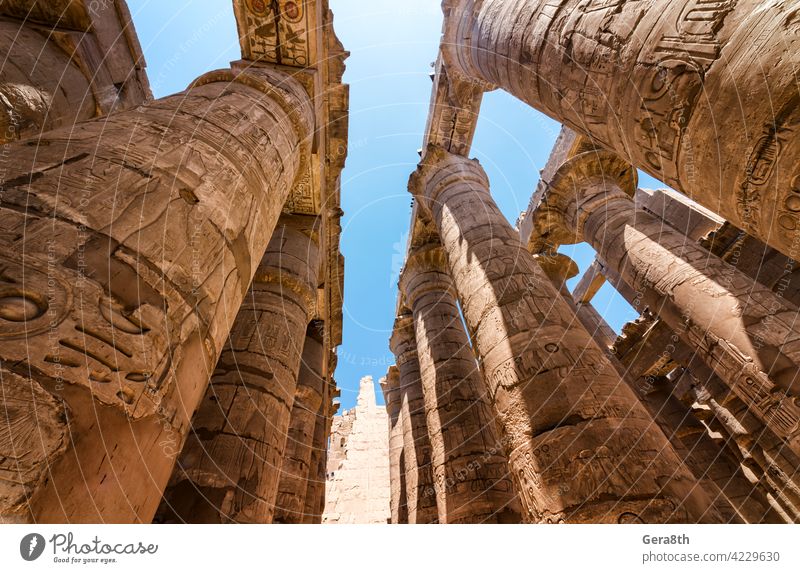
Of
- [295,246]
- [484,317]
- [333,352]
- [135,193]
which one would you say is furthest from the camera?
[333,352]

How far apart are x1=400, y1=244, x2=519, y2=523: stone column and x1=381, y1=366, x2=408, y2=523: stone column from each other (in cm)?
210

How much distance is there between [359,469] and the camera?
1638cm

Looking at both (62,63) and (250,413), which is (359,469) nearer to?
(250,413)

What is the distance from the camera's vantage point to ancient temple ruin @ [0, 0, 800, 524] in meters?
1.60

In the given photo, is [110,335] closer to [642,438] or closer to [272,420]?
[272,420]

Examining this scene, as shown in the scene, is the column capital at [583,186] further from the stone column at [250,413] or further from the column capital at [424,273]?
the stone column at [250,413]

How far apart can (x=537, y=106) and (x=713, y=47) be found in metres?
2.45

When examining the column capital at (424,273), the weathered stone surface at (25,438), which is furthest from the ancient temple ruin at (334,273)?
the column capital at (424,273)

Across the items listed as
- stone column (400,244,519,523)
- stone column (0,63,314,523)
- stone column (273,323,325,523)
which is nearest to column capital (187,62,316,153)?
stone column (0,63,314,523)

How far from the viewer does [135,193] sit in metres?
2.03

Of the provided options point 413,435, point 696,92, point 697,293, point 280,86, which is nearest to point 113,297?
point 696,92

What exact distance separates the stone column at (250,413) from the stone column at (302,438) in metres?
1.53
